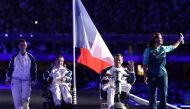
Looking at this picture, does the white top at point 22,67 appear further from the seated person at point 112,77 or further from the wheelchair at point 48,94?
the seated person at point 112,77

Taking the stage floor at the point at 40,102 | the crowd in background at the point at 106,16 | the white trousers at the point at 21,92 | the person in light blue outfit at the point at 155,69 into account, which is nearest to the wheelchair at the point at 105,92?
the person in light blue outfit at the point at 155,69

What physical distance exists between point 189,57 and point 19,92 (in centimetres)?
1721

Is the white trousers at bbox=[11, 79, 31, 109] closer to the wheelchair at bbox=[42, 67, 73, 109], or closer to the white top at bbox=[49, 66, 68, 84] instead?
the wheelchair at bbox=[42, 67, 73, 109]

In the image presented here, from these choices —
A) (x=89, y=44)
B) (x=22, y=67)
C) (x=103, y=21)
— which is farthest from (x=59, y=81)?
(x=103, y=21)

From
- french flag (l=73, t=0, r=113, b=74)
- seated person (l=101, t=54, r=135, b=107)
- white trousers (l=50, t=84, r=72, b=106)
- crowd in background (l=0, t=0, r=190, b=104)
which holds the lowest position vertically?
white trousers (l=50, t=84, r=72, b=106)

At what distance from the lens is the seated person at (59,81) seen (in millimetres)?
14188

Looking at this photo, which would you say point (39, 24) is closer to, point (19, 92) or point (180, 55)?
point (180, 55)

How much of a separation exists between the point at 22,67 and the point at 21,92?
59cm

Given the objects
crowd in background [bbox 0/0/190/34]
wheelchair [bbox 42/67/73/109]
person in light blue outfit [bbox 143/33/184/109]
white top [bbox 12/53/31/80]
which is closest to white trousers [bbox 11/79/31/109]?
white top [bbox 12/53/31/80]

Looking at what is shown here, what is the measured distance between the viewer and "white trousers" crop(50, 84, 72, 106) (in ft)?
46.7

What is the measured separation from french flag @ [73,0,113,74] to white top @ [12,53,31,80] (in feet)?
5.33

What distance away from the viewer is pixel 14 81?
542 inches

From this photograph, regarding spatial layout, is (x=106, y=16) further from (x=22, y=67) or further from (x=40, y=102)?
(x=22, y=67)

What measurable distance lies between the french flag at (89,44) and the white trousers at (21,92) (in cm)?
183
